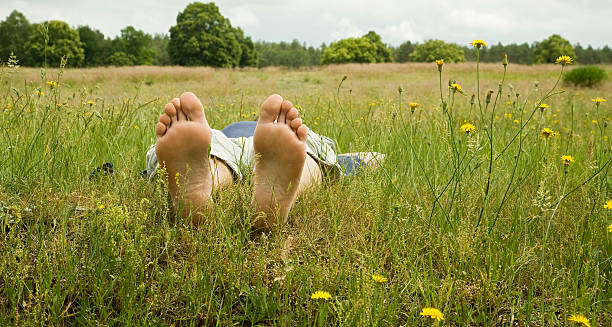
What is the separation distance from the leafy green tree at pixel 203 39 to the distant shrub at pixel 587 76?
3212 centimetres

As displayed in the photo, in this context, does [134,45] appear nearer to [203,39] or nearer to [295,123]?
[203,39]

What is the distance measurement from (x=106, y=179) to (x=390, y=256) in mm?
1270

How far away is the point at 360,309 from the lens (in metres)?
1.11

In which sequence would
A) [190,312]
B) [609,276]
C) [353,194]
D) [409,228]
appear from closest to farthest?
[190,312], [609,276], [409,228], [353,194]

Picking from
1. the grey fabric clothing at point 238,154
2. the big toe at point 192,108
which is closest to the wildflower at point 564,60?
the grey fabric clothing at point 238,154

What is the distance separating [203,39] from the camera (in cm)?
4062

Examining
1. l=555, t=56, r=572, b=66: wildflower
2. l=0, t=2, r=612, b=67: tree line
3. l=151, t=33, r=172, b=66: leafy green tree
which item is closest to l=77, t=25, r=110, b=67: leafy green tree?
l=0, t=2, r=612, b=67: tree line

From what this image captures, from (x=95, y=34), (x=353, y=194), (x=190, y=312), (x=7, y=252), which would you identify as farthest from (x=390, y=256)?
(x=95, y=34)

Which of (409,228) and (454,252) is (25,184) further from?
(454,252)

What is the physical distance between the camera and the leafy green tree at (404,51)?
234ft

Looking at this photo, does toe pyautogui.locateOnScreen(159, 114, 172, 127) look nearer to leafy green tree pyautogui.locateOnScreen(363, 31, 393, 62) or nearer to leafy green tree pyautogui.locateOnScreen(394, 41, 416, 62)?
leafy green tree pyautogui.locateOnScreen(363, 31, 393, 62)

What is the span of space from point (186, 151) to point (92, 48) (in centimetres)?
5041

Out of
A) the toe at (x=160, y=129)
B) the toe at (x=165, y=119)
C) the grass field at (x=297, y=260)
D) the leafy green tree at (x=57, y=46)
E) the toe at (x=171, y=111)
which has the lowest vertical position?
the grass field at (x=297, y=260)

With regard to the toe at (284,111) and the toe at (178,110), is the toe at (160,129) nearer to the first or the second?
the toe at (178,110)
